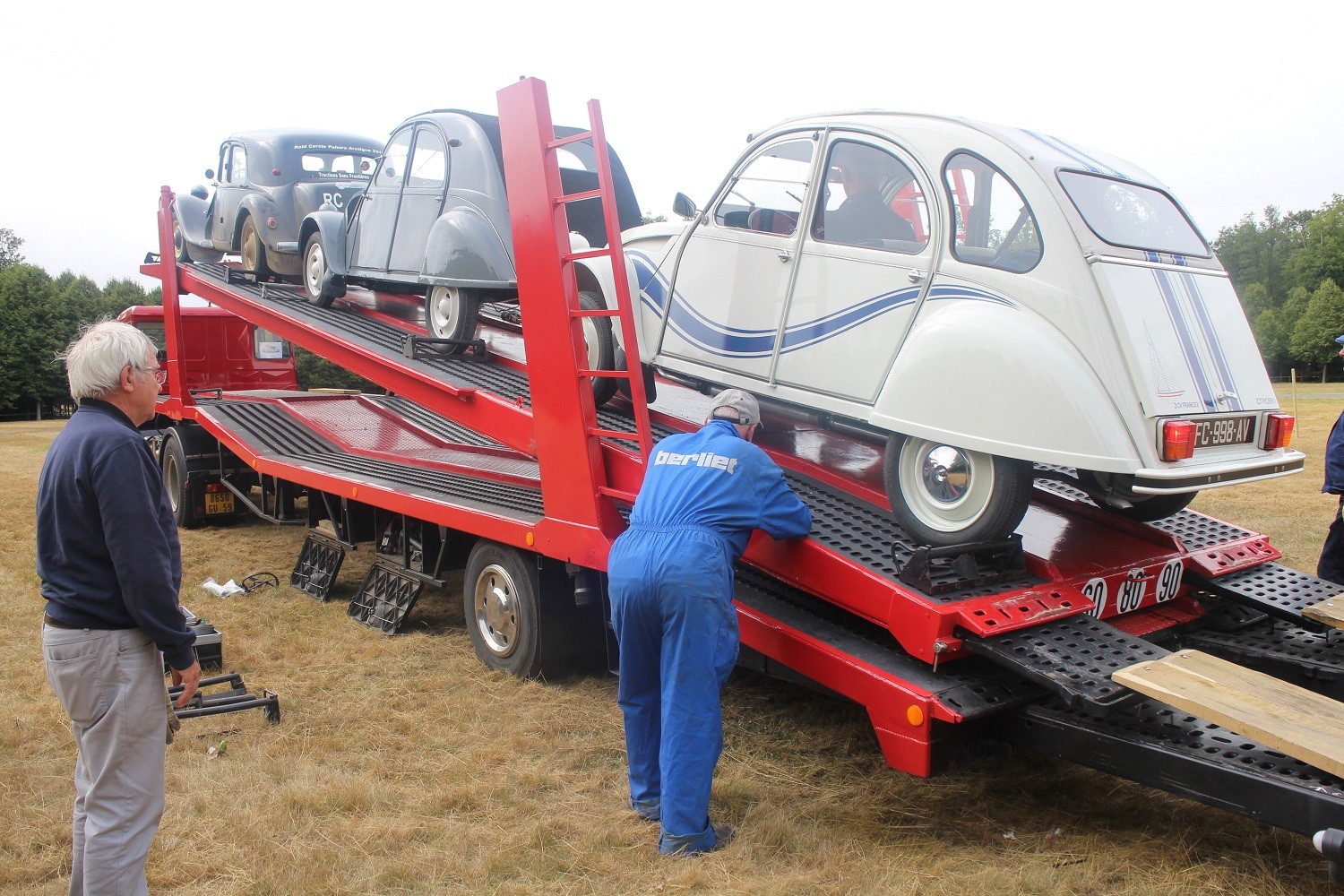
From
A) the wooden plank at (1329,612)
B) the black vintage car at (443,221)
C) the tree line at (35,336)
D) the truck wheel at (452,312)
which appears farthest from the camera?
the tree line at (35,336)

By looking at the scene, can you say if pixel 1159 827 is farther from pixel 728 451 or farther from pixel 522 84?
pixel 522 84

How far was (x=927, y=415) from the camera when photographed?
3.78 metres

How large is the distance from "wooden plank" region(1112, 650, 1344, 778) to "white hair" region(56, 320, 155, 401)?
316 cm

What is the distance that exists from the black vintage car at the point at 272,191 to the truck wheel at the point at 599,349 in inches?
170

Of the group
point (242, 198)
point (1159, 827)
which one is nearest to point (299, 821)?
point (1159, 827)

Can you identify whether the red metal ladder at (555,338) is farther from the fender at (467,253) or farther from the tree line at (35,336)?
the tree line at (35,336)

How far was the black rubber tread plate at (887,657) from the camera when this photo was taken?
3.56 metres

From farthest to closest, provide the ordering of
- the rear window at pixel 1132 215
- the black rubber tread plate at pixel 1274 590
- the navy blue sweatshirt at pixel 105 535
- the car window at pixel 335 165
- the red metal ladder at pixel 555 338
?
the car window at pixel 335 165 < the red metal ladder at pixel 555 338 < the black rubber tread plate at pixel 1274 590 < the rear window at pixel 1132 215 < the navy blue sweatshirt at pixel 105 535

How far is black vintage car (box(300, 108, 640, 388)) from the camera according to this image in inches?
256

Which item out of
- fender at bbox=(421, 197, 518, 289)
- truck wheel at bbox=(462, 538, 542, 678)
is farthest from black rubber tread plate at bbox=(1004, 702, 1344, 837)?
fender at bbox=(421, 197, 518, 289)

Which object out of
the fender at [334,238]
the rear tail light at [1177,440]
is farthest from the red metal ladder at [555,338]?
the fender at [334,238]

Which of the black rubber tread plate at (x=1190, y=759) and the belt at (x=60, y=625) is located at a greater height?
the belt at (x=60, y=625)

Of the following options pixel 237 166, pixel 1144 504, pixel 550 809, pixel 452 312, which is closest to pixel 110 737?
pixel 550 809

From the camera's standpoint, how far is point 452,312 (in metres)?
6.75
